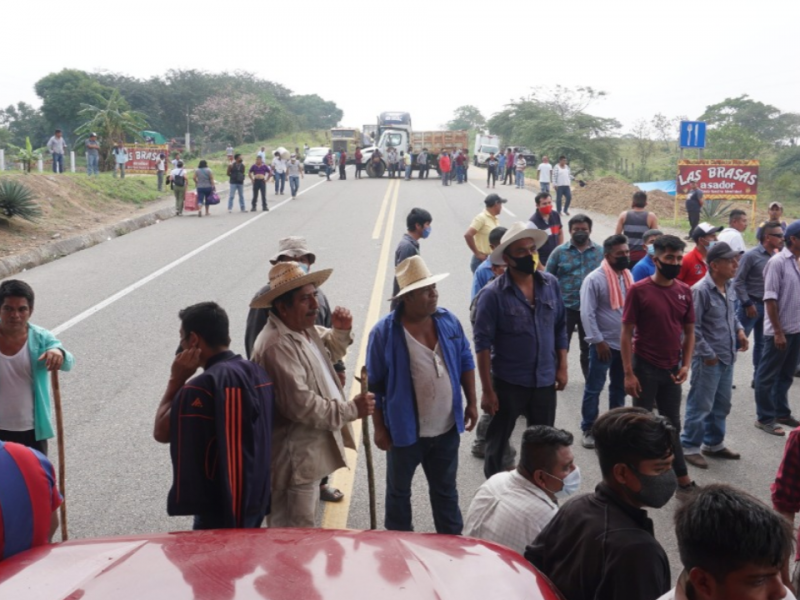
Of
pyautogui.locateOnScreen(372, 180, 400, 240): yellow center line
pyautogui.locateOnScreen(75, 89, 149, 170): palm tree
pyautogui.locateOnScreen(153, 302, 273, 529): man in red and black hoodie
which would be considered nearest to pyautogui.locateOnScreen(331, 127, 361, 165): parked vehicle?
pyautogui.locateOnScreen(372, 180, 400, 240): yellow center line

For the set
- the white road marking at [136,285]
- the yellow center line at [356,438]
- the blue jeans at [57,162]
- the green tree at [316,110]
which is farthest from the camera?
the green tree at [316,110]

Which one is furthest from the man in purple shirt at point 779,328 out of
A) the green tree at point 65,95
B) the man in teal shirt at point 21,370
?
the green tree at point 65,95

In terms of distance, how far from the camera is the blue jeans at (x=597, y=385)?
22.0 ft

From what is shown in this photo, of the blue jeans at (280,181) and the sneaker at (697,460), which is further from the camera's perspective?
the blue jeans at (280,181)

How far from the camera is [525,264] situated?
17.7 ft

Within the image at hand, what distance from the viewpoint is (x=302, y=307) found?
4203 mm

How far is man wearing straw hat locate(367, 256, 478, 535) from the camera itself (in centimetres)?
463

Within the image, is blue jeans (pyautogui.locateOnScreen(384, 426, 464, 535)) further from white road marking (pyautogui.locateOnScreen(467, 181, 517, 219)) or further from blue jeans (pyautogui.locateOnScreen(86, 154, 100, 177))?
blue jeans (pyautogui.locateOnScreen(86, 154, 100, 177))

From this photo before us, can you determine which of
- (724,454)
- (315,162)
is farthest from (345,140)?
(724,454)

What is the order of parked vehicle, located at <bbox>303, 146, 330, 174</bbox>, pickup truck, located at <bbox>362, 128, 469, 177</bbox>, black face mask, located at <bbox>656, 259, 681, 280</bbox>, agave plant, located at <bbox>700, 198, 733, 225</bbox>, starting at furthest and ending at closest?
parked vehicle, located at <bbox>303, 146, 330, 174</bbox> → pickup truck, located at <bbox>362, 128, 469, 177</bbox> → agave plant, located at <bbox>700, 198, 733, 225</bbox> → black face mask, located at <bbox>656, 259, 681, 280</bbox>

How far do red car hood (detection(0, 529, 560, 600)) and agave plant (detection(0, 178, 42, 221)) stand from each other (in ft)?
53.4

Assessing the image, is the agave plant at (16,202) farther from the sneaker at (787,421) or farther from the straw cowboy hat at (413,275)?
the sneaker at (787,421)

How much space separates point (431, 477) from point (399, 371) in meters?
0.68

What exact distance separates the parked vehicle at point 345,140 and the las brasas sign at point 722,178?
29.8m
